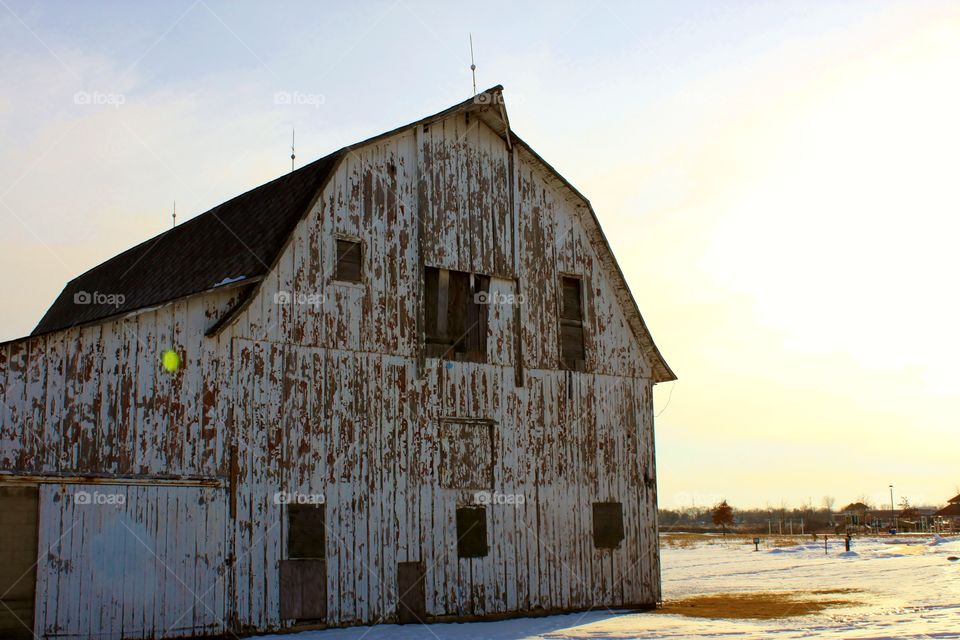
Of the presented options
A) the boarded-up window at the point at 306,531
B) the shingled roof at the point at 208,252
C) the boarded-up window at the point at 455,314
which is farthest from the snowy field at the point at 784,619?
the shingled roof at the point at 208,252

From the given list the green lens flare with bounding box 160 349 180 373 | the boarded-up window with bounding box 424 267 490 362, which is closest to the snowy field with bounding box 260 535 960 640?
the green lens flare with bounding box 160 349 180 373

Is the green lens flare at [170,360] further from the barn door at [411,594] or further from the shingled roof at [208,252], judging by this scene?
the barn door at [411,594]

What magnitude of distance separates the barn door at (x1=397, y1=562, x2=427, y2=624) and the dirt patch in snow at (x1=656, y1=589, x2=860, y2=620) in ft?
17.5

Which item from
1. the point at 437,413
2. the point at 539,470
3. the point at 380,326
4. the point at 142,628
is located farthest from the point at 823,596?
the point at 142,628

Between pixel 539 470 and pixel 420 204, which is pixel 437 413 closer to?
pixel 539 470

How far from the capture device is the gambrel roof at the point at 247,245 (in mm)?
16031

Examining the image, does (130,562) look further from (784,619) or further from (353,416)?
(784,619)

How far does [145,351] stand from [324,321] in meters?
2.87

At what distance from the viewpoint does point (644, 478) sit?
1956 cm

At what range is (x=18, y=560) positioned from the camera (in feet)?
41.5

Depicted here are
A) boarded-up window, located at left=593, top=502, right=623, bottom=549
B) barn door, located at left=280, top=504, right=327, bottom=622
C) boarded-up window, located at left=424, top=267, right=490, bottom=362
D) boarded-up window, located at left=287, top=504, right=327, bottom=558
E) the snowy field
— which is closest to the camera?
the snowy field

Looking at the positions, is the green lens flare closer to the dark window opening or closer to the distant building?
the dark window opening

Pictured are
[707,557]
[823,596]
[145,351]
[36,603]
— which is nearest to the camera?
[36,603]

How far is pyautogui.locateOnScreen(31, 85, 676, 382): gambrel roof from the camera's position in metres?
16.0
